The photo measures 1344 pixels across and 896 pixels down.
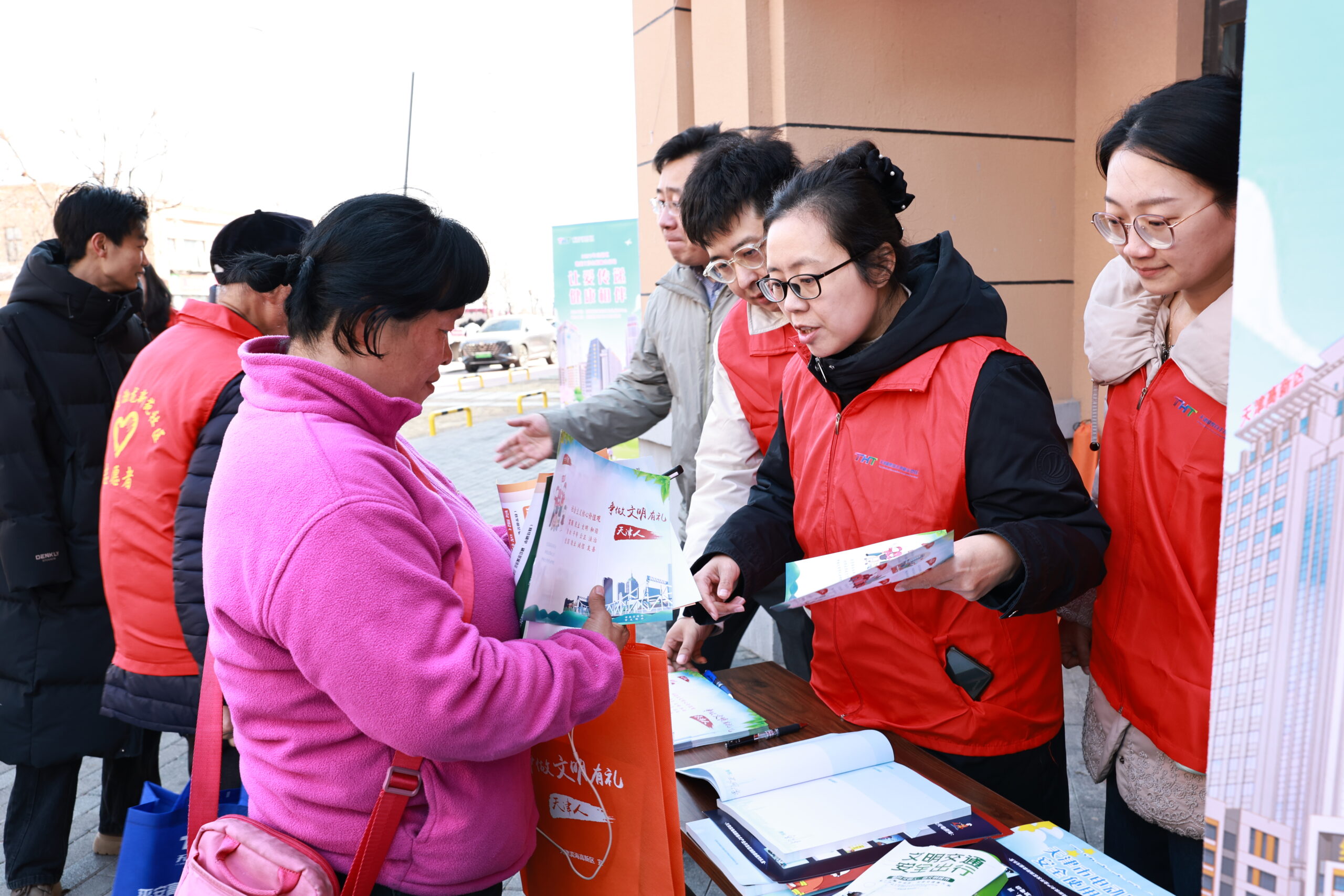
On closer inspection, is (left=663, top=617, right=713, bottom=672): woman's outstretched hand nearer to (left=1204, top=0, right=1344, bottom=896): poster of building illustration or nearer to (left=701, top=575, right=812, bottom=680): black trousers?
(left=701, top=575, right=812, bottom=680): black trousers

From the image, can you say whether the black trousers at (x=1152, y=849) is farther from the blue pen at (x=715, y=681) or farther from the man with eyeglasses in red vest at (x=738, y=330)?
the man with eyeglasses in red vest at (x=738, y=330)

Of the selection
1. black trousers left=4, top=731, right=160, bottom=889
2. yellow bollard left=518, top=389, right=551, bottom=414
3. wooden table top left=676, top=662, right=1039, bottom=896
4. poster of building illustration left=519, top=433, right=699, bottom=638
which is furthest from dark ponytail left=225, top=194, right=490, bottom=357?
yellow bollard left=518, top=389, right=551, bottom=414

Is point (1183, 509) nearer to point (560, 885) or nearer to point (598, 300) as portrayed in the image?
point (560, 885)

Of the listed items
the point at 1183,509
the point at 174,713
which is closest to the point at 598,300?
the point at 174,713

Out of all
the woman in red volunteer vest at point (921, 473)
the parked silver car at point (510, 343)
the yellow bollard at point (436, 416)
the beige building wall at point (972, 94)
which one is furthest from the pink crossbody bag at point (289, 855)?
the parked silver car at point (510, 343)

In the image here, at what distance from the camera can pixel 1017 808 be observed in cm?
143

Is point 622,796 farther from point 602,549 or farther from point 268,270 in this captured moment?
point 268,270

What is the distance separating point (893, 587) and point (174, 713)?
200 centimetres

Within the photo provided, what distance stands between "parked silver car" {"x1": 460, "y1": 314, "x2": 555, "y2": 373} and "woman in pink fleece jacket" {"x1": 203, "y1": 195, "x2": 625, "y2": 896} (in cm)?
2283

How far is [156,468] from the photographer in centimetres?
234

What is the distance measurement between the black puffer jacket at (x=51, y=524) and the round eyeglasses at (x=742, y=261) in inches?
77.9

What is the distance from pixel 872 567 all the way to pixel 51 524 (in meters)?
2.66

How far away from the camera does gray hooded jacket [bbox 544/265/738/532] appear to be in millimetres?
2805

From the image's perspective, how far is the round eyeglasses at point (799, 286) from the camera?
1.63 m
